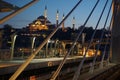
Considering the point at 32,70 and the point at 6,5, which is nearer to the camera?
the point at 6,5

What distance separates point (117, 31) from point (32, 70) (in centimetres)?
420

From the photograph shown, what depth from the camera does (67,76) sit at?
33.1ft

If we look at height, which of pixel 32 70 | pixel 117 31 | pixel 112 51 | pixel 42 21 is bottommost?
pixel 32 70

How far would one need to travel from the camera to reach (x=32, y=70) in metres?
14.4

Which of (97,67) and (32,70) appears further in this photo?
(32,70)

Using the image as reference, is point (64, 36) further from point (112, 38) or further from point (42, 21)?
point (112, 38)

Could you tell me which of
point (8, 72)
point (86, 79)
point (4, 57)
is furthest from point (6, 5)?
point (4, 57)

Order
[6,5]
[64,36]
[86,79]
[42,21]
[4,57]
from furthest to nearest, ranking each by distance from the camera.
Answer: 1. [42,21]
2. [64,36]
3. [4,57]
4. [86,79]
5. [6,5]

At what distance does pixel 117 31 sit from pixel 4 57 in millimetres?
6385

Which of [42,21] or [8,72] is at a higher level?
[42,21]

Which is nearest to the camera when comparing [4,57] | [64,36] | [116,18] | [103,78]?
[103,78]

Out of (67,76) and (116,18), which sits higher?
(116,18)

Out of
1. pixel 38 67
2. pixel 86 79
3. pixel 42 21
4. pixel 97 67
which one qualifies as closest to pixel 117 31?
pixel 97 67

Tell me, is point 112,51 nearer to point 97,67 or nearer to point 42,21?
point 97,67
